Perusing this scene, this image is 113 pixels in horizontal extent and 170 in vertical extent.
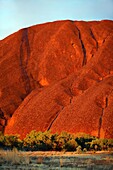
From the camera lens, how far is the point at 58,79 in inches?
3226

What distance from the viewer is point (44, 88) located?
7850cm

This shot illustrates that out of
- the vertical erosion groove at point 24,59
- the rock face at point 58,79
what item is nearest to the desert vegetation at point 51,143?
the rock face at point 58,79

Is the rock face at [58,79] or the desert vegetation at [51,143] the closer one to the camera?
the desert vegetation at [51,143]

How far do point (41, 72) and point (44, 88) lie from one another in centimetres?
882

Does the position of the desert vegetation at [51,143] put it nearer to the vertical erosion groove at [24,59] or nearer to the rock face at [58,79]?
the rock face at [58,79]

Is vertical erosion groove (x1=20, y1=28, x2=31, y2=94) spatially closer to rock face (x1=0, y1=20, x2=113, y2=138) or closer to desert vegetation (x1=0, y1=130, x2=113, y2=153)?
rock face (x1=0, y1=20, x2=113, y2=138)

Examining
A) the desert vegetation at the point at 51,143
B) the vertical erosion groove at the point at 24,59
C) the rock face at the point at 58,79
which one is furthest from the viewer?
the vertical erosion groove at the point at 24,59

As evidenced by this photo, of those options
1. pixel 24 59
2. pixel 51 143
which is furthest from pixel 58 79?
pixel 51 143

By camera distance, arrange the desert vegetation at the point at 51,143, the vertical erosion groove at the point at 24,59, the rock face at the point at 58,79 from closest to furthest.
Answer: the desert vegetation at the point at 51,143
the rock face at the point at 58,79
the vertical erosion groove at the point at 24,59

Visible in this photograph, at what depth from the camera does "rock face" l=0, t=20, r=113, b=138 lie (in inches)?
2505

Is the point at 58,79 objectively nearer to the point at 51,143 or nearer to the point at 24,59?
the point at 24,59

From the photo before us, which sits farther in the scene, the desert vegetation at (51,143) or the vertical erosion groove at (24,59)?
the vertical erosion groove at (24,59)

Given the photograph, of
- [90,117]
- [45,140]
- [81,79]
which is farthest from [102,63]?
[45,140]

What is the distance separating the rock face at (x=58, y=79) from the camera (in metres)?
63.6
